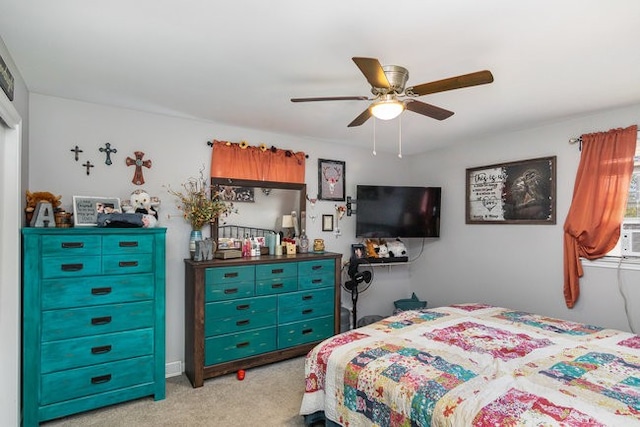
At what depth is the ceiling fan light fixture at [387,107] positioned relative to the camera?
6.53 feet

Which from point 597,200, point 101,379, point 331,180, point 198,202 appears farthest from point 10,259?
point 597,200

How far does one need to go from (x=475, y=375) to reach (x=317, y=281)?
202 centimetres

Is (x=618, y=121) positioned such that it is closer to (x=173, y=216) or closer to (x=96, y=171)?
(x=173, y=216)

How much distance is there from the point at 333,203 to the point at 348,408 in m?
2.61

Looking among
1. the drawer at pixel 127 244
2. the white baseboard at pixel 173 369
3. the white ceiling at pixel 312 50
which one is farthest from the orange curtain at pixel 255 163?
the white baseboard at pixel 173 369

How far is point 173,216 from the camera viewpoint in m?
3.18

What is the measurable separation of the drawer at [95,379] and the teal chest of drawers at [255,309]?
16.1 inches

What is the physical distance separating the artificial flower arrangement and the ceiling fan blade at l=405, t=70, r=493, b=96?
2.05m

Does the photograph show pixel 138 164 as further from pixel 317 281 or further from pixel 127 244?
pixel 317 281

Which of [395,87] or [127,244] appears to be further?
[127,244]

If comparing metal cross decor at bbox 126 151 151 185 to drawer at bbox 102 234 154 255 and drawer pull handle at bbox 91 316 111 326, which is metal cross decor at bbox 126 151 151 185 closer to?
drawer at bbox 102 234 154 255

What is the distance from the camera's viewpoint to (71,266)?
2.39 metres

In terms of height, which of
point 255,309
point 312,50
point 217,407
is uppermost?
point 312,50

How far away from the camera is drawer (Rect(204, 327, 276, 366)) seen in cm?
297
